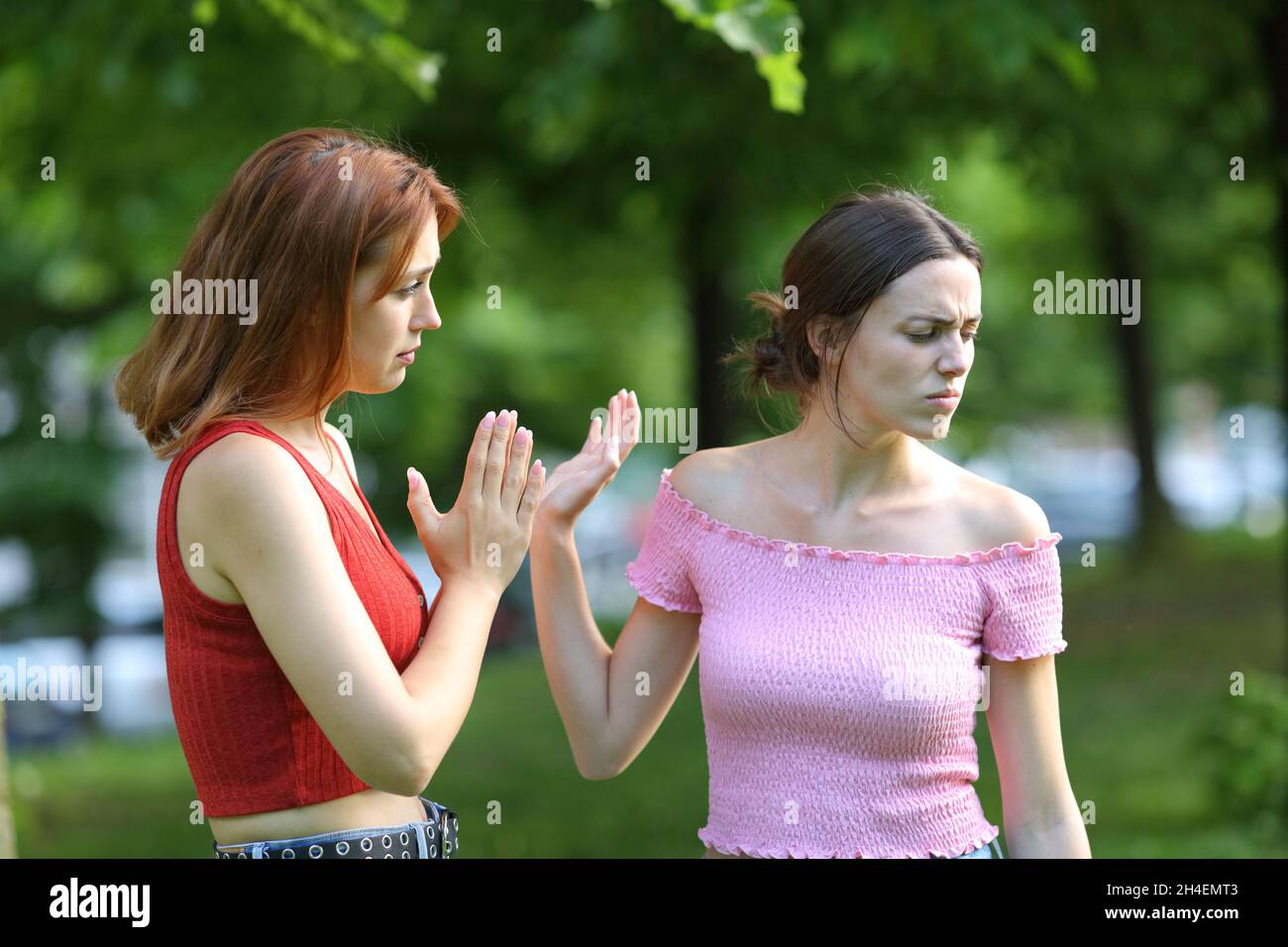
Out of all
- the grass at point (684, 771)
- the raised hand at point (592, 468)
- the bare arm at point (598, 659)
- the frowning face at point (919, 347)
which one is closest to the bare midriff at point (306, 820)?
the bare arm at point (598, 659)

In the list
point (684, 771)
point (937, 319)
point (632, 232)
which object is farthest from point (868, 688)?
point (632, 232)

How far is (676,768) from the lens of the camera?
8.48m

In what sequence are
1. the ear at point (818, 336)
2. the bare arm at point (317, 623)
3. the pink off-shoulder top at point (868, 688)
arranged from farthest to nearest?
the ear at point (818, 336)
the pink off-shoulder top at point (868, 688)
the bare arm at point (317, 623)

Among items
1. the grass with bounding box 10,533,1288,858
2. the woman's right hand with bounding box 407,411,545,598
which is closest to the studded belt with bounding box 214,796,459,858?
the woman's right hand with bounding box 407,411,545,598

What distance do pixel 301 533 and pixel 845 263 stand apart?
1.08 m

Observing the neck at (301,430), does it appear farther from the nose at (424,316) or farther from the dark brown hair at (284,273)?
the nose at (424,316)

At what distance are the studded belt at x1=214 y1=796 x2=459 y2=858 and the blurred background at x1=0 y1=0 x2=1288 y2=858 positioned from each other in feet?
2.38

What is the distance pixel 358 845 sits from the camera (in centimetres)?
215

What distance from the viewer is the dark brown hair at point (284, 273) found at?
213cm

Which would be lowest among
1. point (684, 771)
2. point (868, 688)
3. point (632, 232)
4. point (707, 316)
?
point (684, 771)

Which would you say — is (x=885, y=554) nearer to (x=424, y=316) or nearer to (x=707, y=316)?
(x=424, y=316)

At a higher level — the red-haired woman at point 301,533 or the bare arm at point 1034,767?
the red-haired woman at point 301,533

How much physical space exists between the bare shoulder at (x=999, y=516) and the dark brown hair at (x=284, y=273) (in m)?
1.08

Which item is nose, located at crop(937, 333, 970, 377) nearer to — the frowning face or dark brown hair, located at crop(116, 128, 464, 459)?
the frowning face
